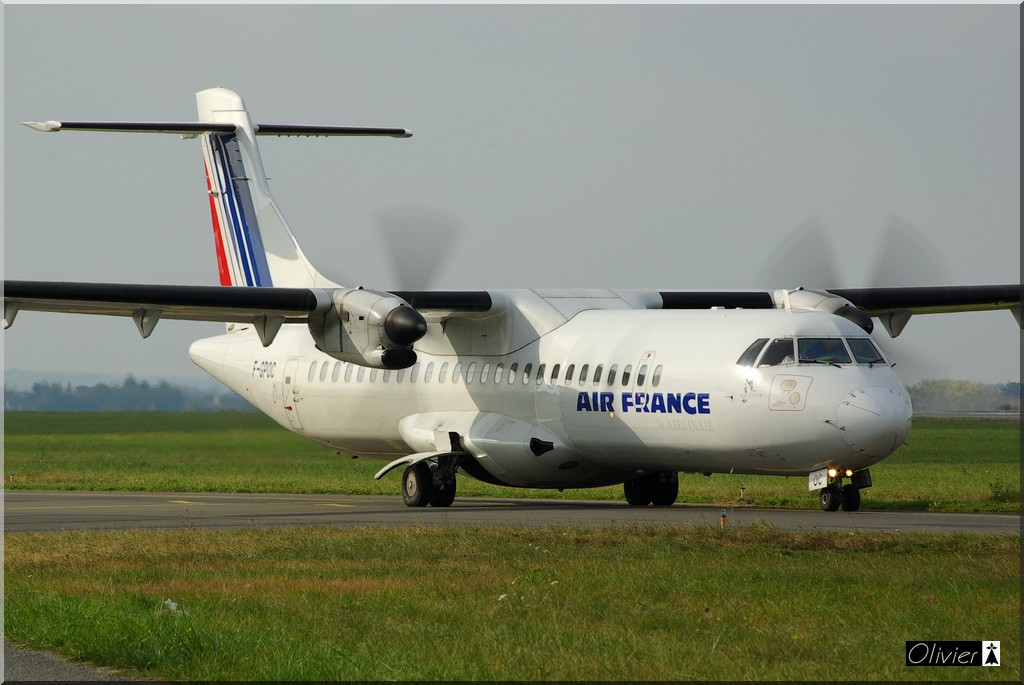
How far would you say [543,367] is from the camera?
72.1 feet

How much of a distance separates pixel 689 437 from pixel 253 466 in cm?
2192

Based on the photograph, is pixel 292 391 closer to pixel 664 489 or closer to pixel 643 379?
pixel 664 489

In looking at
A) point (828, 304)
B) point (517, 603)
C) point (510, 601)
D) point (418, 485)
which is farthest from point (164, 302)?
point (517, 603)

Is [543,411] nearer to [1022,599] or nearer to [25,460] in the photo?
[1022,599]

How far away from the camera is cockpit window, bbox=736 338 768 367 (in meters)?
18.6

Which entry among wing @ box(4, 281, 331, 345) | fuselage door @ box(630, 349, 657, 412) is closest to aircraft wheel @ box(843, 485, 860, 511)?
fuselage door @ box(630, 349, 657, 412)

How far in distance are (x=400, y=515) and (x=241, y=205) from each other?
398 inches

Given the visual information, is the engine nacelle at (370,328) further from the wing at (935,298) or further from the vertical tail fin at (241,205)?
the wing at (935,298)

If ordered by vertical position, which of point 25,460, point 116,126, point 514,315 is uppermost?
point 116,126

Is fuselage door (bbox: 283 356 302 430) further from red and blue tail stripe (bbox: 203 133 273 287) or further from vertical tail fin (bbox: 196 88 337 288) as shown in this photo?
red and blue tail stripe (bbox: 203 133 273 287)

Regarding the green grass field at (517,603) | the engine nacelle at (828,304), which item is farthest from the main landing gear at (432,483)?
the green grass field at (517,603)

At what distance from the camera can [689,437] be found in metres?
19.3

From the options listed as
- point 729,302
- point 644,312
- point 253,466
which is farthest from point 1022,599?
point 253,466

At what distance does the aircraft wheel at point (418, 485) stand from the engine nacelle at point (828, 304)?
6347mm
